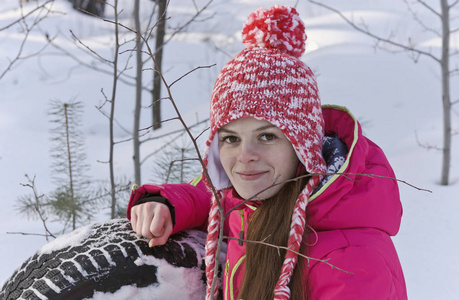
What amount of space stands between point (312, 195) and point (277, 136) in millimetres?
194

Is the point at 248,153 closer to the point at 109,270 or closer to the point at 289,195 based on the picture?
the point at 289,195

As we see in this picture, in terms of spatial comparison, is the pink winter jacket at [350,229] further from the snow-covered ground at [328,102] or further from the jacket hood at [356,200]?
the snow-covered ground at [328,102]

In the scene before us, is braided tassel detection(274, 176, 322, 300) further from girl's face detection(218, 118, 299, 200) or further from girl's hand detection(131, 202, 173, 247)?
girl's hand detection(131, 202, 173, 247)

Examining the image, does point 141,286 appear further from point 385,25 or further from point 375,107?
point 385,25

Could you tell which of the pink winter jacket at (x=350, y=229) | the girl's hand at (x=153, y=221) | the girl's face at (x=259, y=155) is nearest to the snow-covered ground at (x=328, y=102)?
the girl's hand at (x=153, y=221)

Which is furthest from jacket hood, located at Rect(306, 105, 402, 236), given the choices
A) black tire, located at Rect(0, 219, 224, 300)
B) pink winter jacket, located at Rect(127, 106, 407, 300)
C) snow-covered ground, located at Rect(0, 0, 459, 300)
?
snow-covered ground, located at Rect(0, 0, 459, 300)

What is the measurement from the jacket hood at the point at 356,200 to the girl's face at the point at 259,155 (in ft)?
0.43

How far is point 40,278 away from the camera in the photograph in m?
1.51

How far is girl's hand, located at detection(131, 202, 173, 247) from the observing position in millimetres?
1608

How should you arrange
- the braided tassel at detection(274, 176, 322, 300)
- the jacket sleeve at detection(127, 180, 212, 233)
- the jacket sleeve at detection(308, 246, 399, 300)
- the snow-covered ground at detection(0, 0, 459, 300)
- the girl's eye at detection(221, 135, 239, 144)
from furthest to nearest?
the snow-covered ground at detection(0, 0, 459, 300) < the jacket sleeve at detection(127, 180, 212, 233) < the girl's eye at detection(221, 135, 239, 144) < the braided tassel at detection(274, 176, 322, 300) < the jacket sleeve at detection(308, 246, 399, 300)

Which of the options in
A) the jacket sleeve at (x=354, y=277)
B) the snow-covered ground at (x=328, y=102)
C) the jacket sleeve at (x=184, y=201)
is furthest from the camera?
the snow-covered ground at (x=328, y=102)

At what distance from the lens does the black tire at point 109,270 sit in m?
1.49

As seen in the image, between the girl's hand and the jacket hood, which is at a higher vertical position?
the jacket hood

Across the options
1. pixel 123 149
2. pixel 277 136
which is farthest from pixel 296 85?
pixel 123 149
